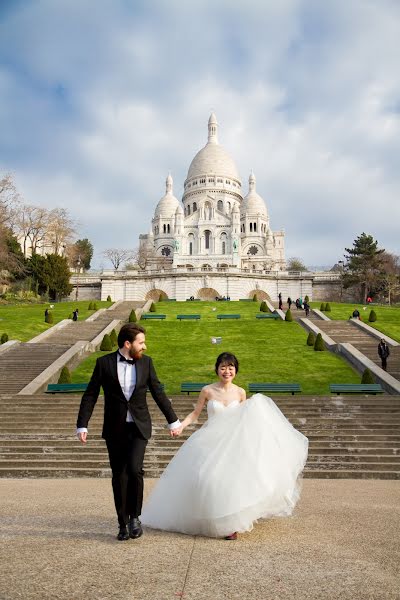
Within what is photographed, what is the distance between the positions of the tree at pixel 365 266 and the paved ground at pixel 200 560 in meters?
59.3

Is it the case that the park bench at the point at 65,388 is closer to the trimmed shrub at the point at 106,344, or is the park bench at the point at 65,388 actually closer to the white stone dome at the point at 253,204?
the trimmed shrub at the point at 106,344

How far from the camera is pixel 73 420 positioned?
49.5 ft

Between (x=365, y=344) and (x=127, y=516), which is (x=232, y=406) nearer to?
(x=127, y=516)

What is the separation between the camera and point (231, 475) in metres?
4.87

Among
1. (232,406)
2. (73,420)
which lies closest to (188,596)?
(232,406)

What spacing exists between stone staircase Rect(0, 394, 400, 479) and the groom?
7.05 metres

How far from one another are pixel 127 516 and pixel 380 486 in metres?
6.61

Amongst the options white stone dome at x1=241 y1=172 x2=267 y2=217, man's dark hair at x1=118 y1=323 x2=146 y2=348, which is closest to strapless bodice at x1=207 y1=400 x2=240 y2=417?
man's dark hair at x1=118 y1=323 x2=146 y2=348

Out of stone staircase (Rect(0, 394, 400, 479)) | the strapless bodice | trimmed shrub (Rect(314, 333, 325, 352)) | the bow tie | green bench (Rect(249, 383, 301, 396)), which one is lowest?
stone staircase (Rect(0, 394, 400, 479))

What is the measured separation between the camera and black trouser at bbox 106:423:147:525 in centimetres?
491

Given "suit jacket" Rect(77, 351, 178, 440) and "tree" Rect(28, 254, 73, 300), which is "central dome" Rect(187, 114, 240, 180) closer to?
"tree" Rect(28, 254, 73, 300)

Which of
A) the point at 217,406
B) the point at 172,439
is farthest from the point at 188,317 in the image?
the point at 217,406

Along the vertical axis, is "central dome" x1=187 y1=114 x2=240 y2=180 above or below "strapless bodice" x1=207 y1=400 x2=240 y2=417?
above

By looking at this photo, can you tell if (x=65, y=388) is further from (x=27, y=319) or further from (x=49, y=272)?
(x=49, y=272)
